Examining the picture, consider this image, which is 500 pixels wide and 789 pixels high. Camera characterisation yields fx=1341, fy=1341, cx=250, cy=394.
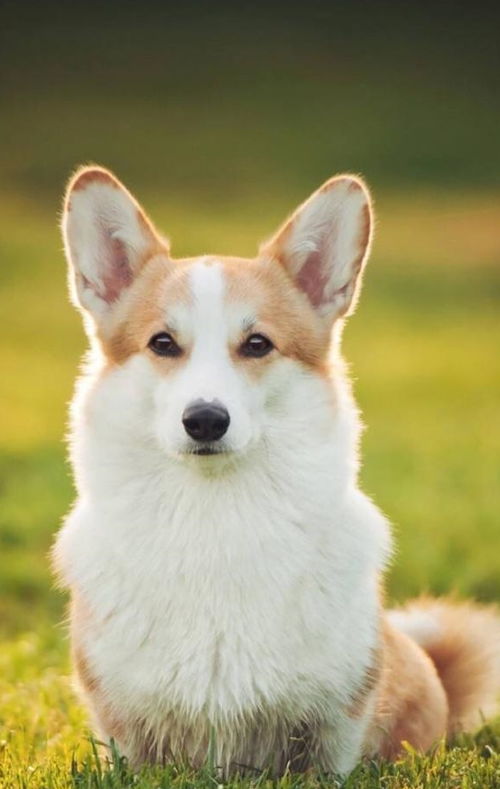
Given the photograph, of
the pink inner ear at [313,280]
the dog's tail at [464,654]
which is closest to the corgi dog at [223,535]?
the pink inner ear at [313,280]

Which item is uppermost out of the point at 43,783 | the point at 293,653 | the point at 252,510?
the point at 252,510

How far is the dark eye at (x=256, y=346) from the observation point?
418cm

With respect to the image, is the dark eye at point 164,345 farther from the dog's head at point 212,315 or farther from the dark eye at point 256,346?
the dark eye at point 256,346

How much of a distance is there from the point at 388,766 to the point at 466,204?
29.8m

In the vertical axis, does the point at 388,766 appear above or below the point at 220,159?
below

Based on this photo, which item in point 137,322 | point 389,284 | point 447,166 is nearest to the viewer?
point 137,322

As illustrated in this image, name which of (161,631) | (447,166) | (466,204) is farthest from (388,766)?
(447,166)

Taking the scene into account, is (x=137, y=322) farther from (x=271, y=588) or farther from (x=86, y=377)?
(x=271, y=588)

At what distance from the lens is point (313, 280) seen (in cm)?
457

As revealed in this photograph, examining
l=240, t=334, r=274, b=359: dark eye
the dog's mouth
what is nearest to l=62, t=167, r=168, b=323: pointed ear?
l=240, t=334, r=274, b=359: dark eye

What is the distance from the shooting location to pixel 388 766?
4.27 meters

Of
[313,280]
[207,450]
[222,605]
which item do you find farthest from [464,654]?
[207,450]

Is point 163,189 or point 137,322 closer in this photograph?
point 137,322

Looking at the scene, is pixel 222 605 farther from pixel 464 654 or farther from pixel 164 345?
pixel 464 654
